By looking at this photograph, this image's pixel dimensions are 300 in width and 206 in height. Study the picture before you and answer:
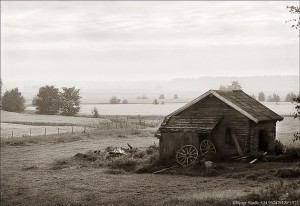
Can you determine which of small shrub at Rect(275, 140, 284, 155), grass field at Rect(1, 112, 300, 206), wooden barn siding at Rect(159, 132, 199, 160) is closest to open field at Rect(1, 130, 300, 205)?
grass field at Rect(1, 112, 300, 206)

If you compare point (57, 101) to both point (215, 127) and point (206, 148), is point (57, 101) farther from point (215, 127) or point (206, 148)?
point (206, 148)

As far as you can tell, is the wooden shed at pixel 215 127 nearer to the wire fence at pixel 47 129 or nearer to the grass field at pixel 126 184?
the grass field at pixel 126 184

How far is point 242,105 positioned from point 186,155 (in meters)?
6.04

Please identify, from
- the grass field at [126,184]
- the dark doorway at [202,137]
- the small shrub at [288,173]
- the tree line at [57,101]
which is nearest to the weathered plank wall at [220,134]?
the dark doorway at [202,137]

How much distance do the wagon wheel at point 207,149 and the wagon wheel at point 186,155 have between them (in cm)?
77

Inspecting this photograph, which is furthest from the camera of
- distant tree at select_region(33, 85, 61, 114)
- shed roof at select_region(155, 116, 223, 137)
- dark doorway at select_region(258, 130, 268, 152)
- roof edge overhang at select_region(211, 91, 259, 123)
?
distant tree at select_region(33, 85, 61, 114)

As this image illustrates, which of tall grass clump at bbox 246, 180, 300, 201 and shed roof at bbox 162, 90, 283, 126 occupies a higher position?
shed roof at bbox 162, 90, 283, 126

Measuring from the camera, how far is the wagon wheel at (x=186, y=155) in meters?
29.6

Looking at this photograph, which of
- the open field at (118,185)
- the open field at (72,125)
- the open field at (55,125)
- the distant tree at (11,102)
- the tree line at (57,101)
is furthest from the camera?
the distant tree at (11,102)

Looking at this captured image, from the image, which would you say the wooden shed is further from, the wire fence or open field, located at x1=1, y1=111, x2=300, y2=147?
the wire fence

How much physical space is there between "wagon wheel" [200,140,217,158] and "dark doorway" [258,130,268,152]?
4851 millimetres

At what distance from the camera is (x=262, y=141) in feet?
112

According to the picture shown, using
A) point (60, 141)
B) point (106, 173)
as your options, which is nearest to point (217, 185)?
point (106, 173)

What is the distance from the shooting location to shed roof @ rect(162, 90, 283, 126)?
3102 centimetres
